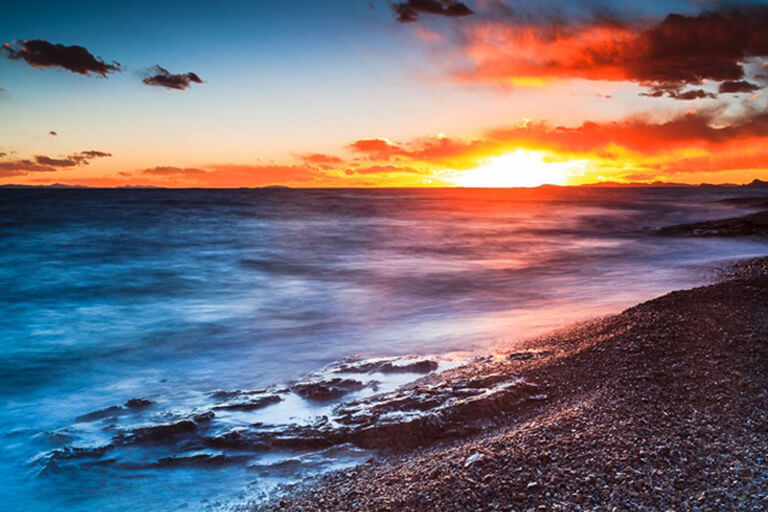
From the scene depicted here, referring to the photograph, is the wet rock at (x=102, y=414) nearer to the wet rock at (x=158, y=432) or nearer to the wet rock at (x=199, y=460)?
the wet rock at (x=158, y=432)

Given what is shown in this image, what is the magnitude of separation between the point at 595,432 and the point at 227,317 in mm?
10176

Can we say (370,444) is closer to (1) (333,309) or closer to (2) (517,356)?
(2) (517,356)

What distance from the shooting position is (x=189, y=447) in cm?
564

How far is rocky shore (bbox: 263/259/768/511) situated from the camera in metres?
3.61

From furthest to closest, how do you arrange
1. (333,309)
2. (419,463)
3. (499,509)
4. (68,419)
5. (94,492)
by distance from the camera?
(333,309) → (68,419) → (94,492) → (419,463) → (499,509)

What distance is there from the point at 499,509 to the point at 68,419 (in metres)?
6.08

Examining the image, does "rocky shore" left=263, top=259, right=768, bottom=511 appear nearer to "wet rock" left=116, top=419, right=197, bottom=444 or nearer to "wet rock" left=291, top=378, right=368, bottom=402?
"wet rock" left=291, top=378, right=368, bottom=402

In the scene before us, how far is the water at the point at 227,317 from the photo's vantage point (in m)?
5.29

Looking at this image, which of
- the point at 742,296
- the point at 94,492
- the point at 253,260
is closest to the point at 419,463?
the point at 94,492

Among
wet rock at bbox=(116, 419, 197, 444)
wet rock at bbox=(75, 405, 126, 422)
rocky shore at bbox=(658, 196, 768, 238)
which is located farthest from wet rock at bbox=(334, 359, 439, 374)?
rocky shore at bbox=(658, 196, 768, 238)

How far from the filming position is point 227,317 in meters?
12.9

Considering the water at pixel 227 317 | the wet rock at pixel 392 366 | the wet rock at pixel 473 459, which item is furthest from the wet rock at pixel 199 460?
the wet rock at pixel 392 366

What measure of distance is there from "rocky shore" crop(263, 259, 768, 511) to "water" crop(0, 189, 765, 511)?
0.98 metres

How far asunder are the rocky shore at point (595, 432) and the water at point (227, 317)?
3.21ft
